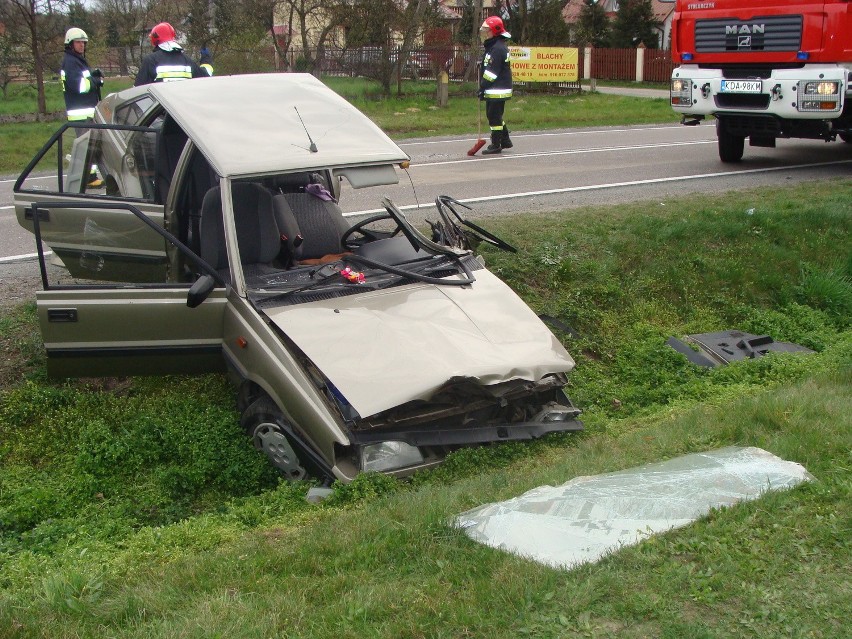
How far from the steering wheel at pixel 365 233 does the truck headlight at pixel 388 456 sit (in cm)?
195

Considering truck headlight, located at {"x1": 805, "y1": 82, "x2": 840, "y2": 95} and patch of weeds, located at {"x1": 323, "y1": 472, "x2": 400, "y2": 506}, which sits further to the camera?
truck headlight, located at {"x1": 805, "y1": 82, "x2": 840, "y2": 95}

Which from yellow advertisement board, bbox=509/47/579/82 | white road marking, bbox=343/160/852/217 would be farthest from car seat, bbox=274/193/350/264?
yellow advertisement board, bbox=509/47/579/82

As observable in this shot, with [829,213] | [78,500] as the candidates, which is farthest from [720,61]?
[78,500]

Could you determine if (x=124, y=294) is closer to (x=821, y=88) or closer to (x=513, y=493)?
(x=513, y=493)

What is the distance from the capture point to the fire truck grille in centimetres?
1114

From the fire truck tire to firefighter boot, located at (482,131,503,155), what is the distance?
137 inches

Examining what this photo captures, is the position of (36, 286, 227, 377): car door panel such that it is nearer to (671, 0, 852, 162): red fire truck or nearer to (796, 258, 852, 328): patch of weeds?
(796, 258, 852, 328): patch of weeds

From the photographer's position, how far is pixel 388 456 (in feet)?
16.3

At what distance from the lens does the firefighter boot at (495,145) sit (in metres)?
14.8

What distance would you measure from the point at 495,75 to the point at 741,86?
4071 mm

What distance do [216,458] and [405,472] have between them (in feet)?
4.17

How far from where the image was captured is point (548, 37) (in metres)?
38.5

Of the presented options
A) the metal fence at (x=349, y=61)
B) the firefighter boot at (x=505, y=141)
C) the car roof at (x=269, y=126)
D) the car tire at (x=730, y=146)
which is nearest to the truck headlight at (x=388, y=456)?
the car roof at (x=269, y=126)

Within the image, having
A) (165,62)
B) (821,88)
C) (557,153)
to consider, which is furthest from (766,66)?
(165,62)
